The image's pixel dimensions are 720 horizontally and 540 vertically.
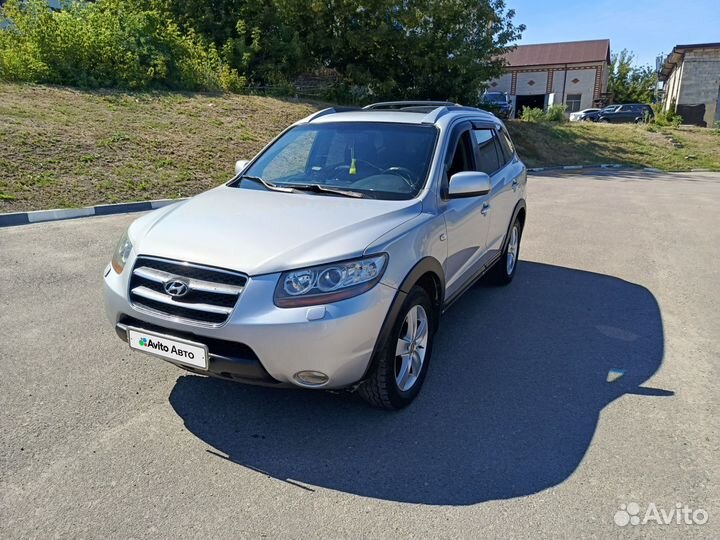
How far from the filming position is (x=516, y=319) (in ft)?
16.4

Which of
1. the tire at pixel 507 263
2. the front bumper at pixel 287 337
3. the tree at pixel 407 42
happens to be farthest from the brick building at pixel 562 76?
the front bumper at pixel 287 337

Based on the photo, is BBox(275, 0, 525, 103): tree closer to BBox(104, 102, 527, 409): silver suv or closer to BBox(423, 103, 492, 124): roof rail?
BBox(423, 103, 492, 124): roof rail

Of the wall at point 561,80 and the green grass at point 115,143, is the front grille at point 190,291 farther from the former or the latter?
the wall at point 561,80

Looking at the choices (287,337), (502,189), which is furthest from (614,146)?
(287,337)

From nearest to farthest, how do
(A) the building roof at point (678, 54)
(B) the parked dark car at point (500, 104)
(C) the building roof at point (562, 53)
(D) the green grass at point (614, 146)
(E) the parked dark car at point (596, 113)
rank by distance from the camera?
(D) the green grass at point (614, 146) → (B) the parked dark car at point (500, 104) → (A) the building roof at point (678, 54) → (E) the parked dark car at point (596, 113) → (C) the building roof at point (562, 53)

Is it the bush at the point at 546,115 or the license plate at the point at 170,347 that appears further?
the bush at the point at 546,115

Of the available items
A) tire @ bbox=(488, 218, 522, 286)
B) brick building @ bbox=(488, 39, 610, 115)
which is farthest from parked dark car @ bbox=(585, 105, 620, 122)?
tire @ bbox=(488, 218, 522, 286)

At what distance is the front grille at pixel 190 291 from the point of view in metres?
2.79

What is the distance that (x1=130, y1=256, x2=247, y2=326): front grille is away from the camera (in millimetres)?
2789

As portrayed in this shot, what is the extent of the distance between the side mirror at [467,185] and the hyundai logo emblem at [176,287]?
72.4 inches

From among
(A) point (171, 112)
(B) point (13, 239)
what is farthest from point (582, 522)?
(A) point (171, 112)

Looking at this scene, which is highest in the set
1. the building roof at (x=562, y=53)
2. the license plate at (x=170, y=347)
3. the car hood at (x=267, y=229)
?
the building roof at (x=562, y=53)

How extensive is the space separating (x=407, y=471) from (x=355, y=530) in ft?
1.61

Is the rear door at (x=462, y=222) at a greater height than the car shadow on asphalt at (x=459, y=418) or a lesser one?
greater
